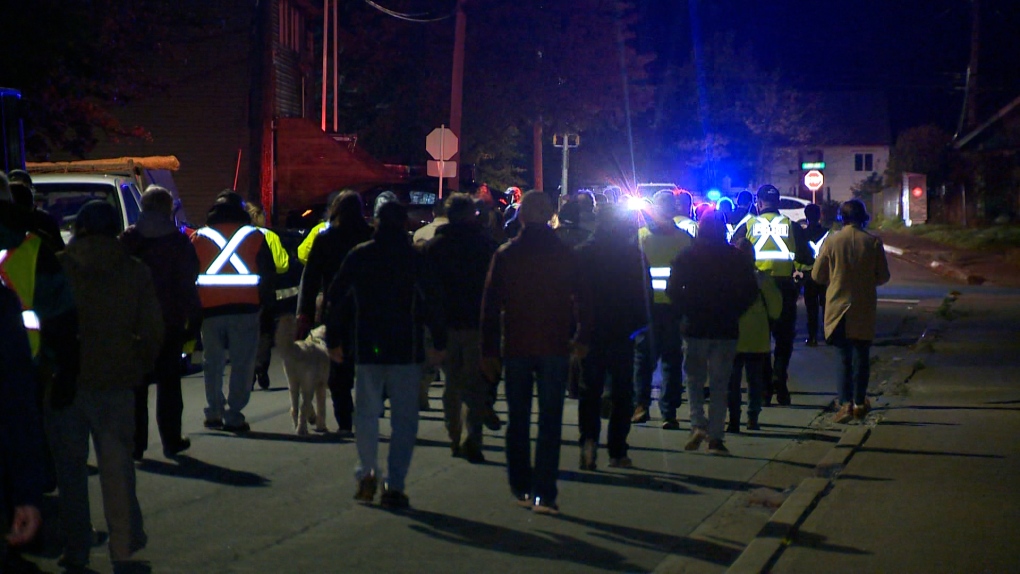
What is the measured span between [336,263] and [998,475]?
477cm

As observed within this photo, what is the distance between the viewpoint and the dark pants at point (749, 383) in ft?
36.4

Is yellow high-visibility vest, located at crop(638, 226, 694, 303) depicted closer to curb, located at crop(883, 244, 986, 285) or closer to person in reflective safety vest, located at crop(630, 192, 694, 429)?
person in reflective safety vest, located at crop(630, 192, 694, 429)

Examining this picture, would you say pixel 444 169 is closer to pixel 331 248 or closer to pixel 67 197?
pixel 67 197

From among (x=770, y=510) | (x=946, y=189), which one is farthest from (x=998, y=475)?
(x=946, y=189)

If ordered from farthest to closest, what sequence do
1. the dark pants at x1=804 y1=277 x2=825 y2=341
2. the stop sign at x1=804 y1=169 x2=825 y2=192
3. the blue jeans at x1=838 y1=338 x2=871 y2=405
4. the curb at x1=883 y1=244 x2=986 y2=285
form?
the stop sign at x1=804 y1=169 x2=825 y2=192
the curb at x1=883 y1=244 x2=986 y2=285
the dark pants at x1=804 y1=277 x2=825 y2=341
the blue jeans at x1=838 y1=338 x2=871 y2=405

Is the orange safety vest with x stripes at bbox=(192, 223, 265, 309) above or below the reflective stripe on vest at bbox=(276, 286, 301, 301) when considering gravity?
above

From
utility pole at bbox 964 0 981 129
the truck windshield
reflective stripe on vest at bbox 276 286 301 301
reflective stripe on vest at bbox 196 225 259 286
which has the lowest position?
reflective stripe on vest at bbox 276 286 301 301

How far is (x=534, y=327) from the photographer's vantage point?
26.2 ft

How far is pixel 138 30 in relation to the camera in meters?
24.6

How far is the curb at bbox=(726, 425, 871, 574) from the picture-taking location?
687 centimetres

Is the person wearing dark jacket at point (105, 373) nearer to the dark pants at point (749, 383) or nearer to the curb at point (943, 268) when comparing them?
the dark pants at point (749, 383)

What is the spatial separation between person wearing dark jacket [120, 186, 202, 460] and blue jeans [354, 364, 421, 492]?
1771 mm

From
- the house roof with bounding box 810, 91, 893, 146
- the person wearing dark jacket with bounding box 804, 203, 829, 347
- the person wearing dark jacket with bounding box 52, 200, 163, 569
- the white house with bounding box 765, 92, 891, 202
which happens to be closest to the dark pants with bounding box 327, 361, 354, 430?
the person wearing dark jacket with bounding box 52, 200, 163, 569

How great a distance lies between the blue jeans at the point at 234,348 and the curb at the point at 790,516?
4.38m
